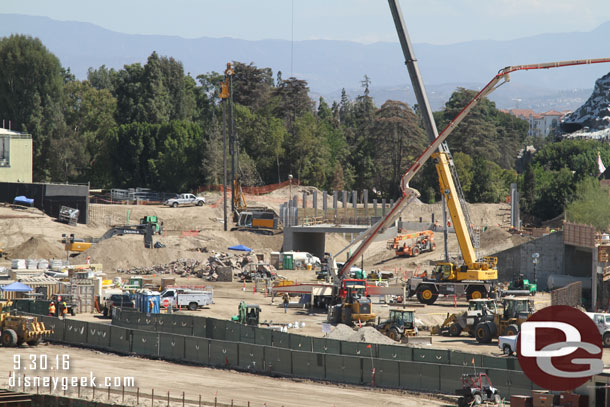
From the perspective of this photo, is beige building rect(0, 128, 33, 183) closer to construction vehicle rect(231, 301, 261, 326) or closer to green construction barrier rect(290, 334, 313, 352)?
construction vehicle rect(231, 301, 261, 326)

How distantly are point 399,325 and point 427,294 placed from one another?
1290 centimetres

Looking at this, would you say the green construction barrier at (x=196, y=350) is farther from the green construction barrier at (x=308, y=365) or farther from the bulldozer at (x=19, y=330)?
the bulldozer at (x=19, y=330)

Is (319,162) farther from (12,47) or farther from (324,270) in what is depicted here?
(324,270)

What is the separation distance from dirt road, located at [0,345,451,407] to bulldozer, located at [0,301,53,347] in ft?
2.47

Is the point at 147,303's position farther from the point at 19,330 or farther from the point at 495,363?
the point at 495,363

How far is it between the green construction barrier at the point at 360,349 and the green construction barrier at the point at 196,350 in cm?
582

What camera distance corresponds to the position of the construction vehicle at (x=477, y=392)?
97.5ft

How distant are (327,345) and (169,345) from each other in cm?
716

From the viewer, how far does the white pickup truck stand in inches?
2035

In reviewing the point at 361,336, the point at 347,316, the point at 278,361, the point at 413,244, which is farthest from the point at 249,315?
the point at 413,244

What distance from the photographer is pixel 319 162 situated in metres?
122

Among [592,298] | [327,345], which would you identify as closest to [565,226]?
[592,298]

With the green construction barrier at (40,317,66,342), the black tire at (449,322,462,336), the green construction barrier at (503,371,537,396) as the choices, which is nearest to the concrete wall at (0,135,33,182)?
the green construction barrier at (40,317,66,342)

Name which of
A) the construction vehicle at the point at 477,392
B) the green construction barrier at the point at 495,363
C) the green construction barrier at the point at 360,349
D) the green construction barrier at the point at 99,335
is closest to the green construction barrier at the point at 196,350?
the green construction barrier at the point at 99,335
